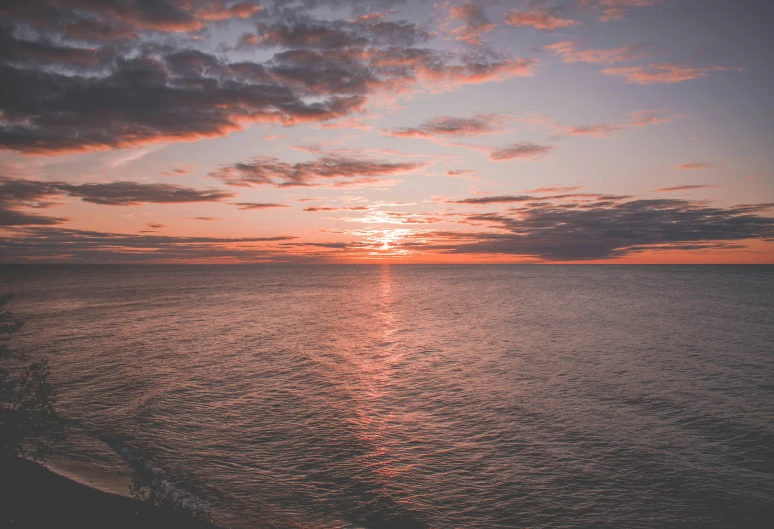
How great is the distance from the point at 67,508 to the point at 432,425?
777 inches

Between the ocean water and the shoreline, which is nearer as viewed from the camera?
the shoreline

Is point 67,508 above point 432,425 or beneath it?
above

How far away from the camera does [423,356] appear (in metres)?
50.7

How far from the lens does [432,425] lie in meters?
28.8

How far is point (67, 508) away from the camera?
592 inches

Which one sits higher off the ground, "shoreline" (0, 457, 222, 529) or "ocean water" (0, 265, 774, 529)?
"shoreline" (0, 457, 222, 529)

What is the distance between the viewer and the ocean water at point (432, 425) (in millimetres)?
19250

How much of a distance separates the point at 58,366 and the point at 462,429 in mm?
40187

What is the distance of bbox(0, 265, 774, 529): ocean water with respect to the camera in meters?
19.2

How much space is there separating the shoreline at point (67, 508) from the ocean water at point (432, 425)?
2.47 metres

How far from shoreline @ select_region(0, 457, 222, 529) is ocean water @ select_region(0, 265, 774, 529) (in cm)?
247

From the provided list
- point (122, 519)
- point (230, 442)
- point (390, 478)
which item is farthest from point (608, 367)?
point (122, 519)

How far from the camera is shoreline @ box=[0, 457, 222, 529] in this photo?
14.0 m

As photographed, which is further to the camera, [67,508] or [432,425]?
[432,425]
